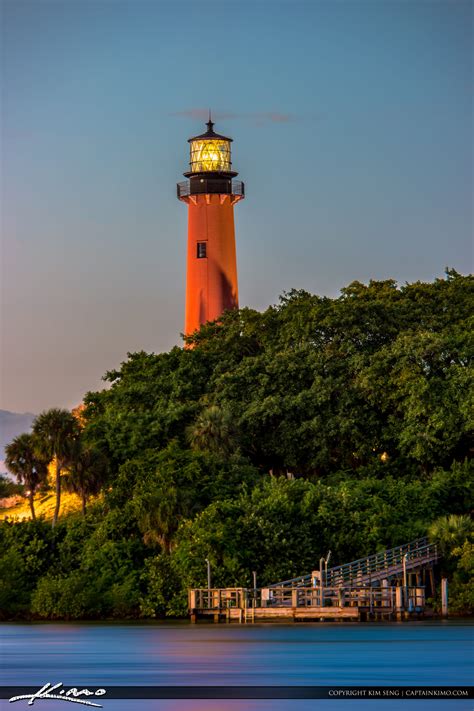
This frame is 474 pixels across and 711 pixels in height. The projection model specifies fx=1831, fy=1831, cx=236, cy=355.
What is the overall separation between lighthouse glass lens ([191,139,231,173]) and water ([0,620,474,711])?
3072cm

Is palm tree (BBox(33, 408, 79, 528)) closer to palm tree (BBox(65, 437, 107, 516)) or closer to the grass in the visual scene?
palm tree (BBox(65, 437, 107, 516))

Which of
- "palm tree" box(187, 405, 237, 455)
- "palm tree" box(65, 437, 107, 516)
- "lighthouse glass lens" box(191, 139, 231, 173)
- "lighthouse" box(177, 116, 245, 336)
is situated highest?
"lighthouse glass lens" box(191, 139, 231, 173)

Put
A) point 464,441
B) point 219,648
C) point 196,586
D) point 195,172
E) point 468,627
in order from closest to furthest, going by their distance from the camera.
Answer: point 219,648, point 468,627, point 196,586, point 464,441, point 195,172

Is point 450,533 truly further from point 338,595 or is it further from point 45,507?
point 45,507

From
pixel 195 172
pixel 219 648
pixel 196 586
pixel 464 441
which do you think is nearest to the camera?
pixel 219 648

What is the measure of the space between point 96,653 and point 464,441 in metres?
23.3

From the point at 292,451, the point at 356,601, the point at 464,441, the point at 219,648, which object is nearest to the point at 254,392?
the point at 292,451

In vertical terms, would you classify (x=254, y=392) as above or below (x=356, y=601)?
above

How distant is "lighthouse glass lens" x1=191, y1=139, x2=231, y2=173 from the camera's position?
87950mm

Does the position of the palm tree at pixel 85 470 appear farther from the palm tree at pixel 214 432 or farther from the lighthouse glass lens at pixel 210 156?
the lighthouse glass lens at pixel 210 156

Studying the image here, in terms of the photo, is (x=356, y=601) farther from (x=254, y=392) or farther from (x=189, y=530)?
(x=254, y=392)

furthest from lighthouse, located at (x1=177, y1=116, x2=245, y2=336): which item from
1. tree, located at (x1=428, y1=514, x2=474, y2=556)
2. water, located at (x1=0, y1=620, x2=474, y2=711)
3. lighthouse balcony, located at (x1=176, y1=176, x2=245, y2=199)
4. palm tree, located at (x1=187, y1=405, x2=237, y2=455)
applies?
water, located at (x1=0, y1=620, x2=474, y2=711)

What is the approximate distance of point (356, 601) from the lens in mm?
63031

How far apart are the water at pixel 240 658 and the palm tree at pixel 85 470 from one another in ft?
25.3
